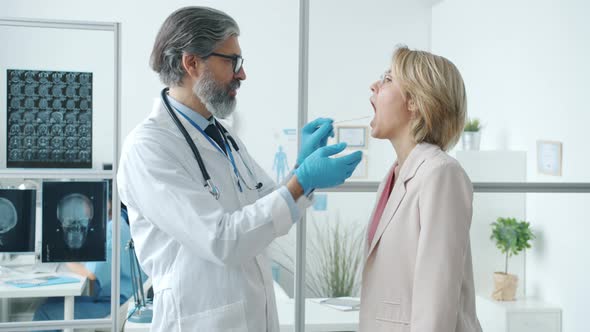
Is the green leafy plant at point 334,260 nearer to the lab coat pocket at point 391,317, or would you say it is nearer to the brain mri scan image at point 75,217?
the lab coat pocket at point 391,317

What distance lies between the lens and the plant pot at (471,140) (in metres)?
2.21

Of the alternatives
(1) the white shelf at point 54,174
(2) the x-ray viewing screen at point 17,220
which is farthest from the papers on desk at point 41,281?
(1) the white shelf at point 54,174

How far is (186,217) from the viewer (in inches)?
56.7

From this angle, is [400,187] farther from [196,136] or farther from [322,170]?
[196,136]

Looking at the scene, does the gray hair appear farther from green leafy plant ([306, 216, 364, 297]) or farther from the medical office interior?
green leafy plant ([306, 216, 364, 297])

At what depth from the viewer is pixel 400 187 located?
5.09ft

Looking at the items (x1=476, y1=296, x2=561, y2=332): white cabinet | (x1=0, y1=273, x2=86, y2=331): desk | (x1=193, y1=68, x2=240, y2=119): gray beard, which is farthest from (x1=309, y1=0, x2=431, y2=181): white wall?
(x1=0, y1=273, x2=86, y2=331): desk

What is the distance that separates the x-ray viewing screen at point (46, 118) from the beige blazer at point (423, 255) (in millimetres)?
1333

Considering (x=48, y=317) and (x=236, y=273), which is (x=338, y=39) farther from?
(x=48, y=317)

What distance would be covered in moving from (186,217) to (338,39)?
92 cm

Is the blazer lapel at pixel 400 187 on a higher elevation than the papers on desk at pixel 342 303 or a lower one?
higher

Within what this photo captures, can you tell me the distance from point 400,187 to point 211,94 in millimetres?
536

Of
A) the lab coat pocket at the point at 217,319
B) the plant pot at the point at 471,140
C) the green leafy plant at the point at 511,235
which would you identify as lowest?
the lab coat pocket at the point at 217,319

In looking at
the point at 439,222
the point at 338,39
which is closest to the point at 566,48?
the point at 338,39
